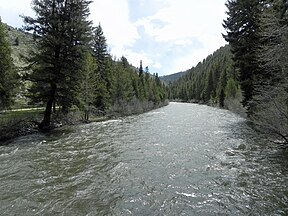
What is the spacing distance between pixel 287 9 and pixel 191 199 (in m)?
9.06

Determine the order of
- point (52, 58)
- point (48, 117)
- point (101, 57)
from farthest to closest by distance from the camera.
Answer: point (101, 57) < point (48, 117) < point (52, 58)

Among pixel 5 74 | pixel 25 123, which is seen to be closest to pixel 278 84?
pixel 25 123

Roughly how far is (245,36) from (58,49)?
1733 cm

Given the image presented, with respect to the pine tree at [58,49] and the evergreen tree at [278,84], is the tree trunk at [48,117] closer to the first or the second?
the pine tree at [58,49]

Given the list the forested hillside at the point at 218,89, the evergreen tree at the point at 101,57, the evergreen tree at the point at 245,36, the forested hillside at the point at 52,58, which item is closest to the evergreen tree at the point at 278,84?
the evergreen tree at the point at 245,36

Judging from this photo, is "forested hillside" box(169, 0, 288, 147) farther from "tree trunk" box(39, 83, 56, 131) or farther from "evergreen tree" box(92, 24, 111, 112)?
"evergreen tree" box(92, 24, 111, 112)

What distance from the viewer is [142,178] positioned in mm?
10289

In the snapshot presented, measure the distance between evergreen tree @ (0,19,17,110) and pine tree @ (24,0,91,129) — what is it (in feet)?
7.17

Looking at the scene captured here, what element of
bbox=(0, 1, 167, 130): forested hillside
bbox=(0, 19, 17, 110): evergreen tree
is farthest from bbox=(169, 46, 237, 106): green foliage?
bbox=(0, 19, 17, 110): evergreen tree

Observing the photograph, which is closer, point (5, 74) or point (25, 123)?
point (25, 123)

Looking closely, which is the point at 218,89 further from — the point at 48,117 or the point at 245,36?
the point at 48,117

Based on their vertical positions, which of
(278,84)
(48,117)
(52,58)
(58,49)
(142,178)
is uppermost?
(58,49)

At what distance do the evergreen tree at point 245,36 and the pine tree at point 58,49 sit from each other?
14.2 meters

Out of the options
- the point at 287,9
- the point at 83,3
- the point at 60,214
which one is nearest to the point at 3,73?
the point at 83,3
